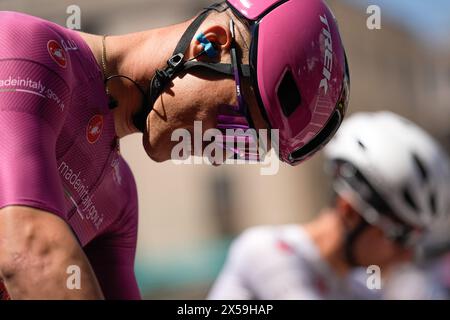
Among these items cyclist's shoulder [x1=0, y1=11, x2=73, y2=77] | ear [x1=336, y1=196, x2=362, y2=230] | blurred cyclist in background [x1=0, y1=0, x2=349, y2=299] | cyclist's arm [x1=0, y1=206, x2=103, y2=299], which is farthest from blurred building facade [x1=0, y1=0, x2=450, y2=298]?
cyclist's arm [x1=0, y1=206, x2=103, y2=299]

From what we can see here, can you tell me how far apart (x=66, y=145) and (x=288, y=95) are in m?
0.95

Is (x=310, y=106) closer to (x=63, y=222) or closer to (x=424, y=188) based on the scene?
(x=63, y=222)

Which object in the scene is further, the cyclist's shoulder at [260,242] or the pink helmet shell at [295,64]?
the cyclist's shoulder at [260,242]

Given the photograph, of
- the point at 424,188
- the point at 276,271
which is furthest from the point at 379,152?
the point at 276,271

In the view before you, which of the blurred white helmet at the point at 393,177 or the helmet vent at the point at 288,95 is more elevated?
the helmet vent at the point at 288,95

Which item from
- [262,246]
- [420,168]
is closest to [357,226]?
[420,168]

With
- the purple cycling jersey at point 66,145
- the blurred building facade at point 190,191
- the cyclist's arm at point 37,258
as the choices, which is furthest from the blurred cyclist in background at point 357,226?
the blurred building facade at point 190,191

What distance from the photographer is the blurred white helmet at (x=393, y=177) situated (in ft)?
19.1

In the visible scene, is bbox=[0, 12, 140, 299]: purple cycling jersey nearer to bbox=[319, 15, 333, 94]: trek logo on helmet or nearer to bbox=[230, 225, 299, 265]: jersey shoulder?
bbox=[319, 15, 333, 94]: trek logo on helmet

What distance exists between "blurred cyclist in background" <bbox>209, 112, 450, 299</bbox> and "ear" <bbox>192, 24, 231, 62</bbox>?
260cm

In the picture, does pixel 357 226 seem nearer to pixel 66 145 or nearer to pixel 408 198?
pixel 408 198

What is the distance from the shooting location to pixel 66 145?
2.90 metres

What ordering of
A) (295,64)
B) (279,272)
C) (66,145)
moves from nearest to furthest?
(66,145), (295,64), (279,272)

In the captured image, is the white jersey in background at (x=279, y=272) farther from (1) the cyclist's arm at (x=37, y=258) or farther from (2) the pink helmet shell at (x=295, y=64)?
(1) the cyclist's arm at (x=37, y=258)
